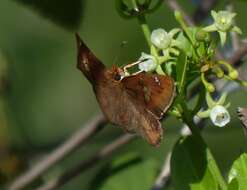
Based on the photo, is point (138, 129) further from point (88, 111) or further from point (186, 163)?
point (88, 111)

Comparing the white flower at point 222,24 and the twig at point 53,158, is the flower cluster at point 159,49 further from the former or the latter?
the twig at point 53,158

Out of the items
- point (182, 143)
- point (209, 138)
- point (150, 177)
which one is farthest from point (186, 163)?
point (209, 138)

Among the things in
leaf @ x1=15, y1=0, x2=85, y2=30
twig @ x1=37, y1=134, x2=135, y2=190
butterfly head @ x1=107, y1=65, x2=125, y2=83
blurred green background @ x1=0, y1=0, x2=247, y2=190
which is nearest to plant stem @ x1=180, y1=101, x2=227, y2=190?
butterfly head @ x1=107, y1=65, x2=125, y2=83

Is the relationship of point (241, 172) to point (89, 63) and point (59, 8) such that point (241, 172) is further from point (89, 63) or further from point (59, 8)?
point (59, 8)

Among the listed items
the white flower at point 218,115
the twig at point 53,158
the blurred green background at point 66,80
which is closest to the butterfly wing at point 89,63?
the white flower at point 218,115

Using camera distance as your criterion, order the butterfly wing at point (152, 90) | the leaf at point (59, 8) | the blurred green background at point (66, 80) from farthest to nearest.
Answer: the blurred green background at point (66, 80) → the leaf at point (59, 8) → the butterfly wing at point (152, 90)

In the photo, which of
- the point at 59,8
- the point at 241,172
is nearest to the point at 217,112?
the point at 241,172
